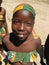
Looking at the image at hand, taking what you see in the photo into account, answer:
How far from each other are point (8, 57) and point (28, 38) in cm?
33

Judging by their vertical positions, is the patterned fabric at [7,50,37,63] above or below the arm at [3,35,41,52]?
below

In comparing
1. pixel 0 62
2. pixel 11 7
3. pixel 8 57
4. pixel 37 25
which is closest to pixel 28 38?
pixel 8 57

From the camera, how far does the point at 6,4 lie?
8.97 m

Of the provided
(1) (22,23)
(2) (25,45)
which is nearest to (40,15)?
(2) (25,45)

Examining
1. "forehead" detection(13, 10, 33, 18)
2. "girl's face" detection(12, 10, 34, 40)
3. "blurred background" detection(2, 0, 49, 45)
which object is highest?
"forehead" detection(13, 10, 33, 18)

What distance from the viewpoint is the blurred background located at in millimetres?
6715

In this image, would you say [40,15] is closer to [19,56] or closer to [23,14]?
[19,56]

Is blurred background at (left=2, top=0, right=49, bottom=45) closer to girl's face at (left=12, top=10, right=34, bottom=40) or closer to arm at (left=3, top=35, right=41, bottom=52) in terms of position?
arm at (left=3, top=35, right=41, bottom=52)

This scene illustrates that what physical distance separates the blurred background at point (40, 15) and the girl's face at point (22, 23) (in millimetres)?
2933

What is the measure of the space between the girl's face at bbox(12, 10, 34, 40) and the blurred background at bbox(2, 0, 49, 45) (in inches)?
115

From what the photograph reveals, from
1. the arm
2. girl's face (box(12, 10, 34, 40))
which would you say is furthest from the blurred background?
girl's face (box(12, 10, 34, 40))

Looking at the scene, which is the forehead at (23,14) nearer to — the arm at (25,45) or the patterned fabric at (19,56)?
the arm at (25,45)

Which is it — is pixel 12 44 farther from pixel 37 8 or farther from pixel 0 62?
pixel 37 8

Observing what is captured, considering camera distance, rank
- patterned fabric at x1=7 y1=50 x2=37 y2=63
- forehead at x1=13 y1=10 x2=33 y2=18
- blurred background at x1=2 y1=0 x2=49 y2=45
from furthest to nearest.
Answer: blurred background at x1=2 y1=0 x2=49 y2=45 → patterned fabric at x1=7 y1=50 x2=37 y2=63 → forehead at x1=13 y1=10 x2=33 y2=18
